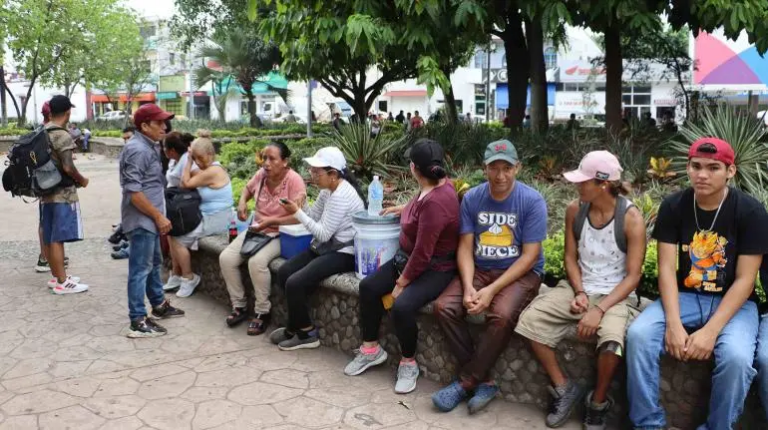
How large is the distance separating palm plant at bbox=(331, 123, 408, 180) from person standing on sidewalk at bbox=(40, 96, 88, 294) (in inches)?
129

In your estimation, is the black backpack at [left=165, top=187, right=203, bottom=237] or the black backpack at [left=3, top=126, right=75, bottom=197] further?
the black backpack at [left=165, top=187, right=203, bottom=237]

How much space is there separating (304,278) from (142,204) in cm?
127

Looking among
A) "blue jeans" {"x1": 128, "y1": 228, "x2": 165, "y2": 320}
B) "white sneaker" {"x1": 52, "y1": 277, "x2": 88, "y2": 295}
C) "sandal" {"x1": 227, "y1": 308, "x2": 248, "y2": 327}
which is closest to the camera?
"blue jeans" {"x1": 128, "y1": 228, "x2": 165, "y2": 320}

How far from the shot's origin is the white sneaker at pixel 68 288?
6.49 m

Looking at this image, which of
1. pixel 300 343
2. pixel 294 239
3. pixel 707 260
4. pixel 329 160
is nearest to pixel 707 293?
pixel 707 260

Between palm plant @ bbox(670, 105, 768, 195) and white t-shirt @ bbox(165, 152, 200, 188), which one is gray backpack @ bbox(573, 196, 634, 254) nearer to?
palm plant @ bbox(670, 105, 768, 195)

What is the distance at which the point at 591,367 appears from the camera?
12.7ft

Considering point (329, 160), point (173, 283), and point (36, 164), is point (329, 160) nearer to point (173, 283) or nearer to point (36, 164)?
point (173, 283)

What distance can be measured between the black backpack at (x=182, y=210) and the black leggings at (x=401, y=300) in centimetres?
243

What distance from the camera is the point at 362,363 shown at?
4625 millimetres

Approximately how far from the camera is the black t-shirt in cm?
348

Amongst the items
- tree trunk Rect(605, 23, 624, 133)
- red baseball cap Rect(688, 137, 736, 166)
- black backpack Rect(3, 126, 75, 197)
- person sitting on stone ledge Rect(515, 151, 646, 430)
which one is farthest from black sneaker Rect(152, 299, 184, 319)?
tree trunk Rect(605, 23, 624, 133)

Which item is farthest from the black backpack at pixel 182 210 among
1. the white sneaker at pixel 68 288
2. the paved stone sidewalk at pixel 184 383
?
the white sneaker at pixel 68 288

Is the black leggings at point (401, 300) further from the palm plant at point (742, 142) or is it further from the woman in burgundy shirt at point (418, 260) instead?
the palm plant at point (742, 142)
